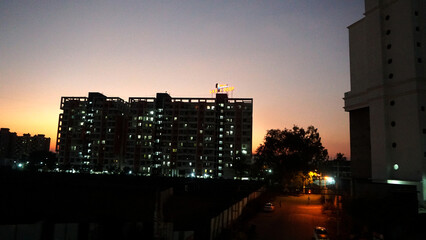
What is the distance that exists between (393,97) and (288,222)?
2083 centimetres

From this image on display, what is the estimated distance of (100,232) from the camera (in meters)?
21.7

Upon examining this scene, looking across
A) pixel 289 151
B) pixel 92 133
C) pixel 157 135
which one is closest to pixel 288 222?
pixel 289 151

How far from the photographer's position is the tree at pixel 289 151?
64.0 m

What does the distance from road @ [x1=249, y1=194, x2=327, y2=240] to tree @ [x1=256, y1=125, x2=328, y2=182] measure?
2351 cm

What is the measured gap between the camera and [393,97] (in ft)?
127

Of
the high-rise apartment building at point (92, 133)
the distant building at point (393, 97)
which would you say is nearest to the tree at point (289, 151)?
the distant building at point (393, 97)

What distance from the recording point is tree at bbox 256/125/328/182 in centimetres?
6400

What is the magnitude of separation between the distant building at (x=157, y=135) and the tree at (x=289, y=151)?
37.4m

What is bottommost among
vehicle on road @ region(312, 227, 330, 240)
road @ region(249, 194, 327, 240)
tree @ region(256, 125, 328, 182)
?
road @ region(249, 194, 327, 240)

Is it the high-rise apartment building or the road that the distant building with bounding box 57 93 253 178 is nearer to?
Answer: the high-rise apartment building

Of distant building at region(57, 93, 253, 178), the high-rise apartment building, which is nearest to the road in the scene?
distant building at region(57, 93, 253, 178)

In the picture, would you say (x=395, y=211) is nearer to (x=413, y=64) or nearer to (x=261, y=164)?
(x=413, y=64)

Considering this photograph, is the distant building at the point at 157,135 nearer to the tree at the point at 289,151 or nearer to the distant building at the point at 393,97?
the tree at the point at 289,151

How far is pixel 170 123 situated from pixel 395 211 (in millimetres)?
93717
